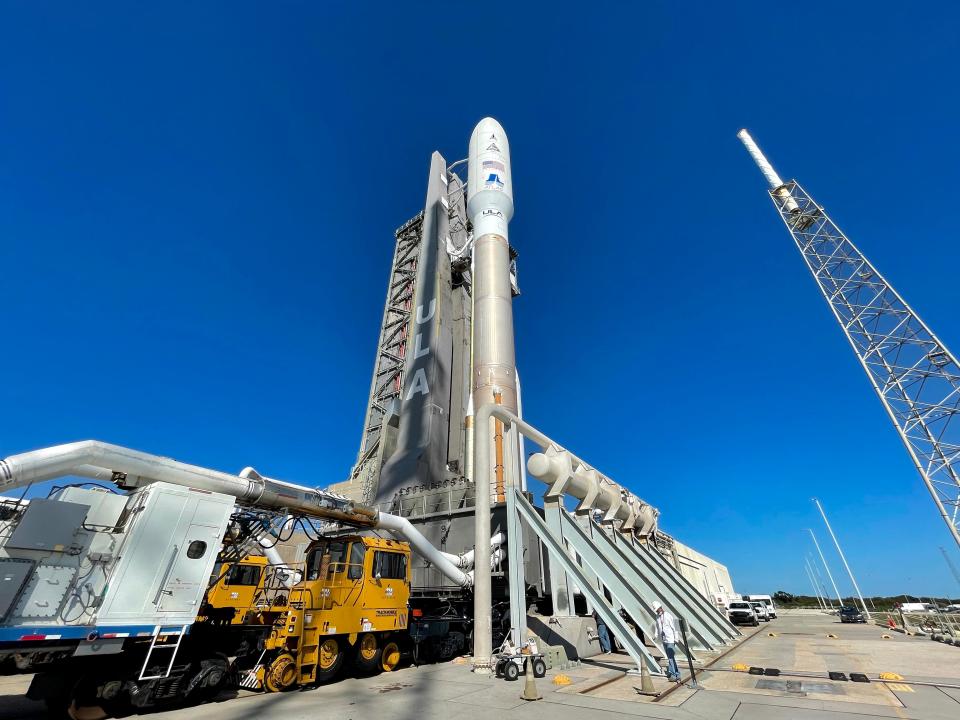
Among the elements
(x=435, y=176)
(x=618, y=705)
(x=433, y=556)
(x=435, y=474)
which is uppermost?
(x=435, y=176)

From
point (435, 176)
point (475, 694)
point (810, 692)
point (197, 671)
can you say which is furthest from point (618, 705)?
point (435, 176)

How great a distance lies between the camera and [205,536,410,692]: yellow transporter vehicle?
36.0 feet

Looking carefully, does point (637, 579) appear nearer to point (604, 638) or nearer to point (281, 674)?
point (604, 638)

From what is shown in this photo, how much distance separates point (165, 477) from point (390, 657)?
25.5ft

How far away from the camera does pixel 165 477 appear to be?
10375mm

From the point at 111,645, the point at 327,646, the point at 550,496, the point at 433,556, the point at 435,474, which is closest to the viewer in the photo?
the point at 111,645

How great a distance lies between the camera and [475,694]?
9445 mm

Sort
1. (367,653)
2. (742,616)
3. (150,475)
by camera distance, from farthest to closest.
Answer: (742,616)
(367,653)
(150,475)

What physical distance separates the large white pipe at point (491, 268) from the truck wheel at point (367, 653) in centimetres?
1324

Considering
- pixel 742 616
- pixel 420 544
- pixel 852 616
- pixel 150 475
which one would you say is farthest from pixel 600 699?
pixel 852 616

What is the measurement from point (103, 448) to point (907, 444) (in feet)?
135

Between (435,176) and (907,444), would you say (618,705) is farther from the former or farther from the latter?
(435,176)

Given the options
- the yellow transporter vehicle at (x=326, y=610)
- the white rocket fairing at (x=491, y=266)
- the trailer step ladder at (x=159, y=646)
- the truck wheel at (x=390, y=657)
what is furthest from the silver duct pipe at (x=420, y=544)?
the white rocket fairing at (x=491, y=266)

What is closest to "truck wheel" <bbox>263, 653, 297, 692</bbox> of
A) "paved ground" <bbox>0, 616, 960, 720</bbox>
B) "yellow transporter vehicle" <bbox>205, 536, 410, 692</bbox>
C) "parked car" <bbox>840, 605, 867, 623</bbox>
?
"yellow transporter vehicle" <bbox>205, 536, 410, 692</bbox>
